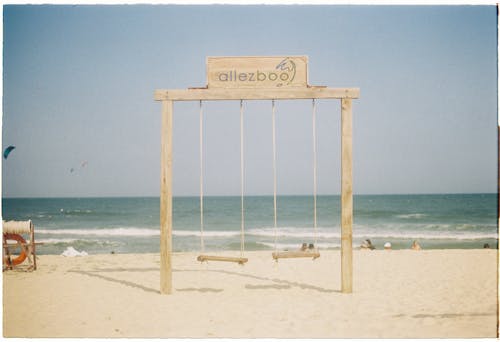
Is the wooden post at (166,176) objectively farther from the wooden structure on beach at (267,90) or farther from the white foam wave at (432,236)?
the white foam wave at (432,236)

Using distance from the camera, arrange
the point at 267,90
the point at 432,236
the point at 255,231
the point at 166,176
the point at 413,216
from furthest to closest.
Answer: the point at 413,216 → the point at 255,231 → the point at 432,236 → the point at 166,176 → the point at 267,90

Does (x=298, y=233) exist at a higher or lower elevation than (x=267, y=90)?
lower

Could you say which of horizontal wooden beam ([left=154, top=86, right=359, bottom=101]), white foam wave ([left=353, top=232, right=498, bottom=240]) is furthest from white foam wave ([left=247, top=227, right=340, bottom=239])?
horizontal wooden beam ([left=154, top=86, right=359, bottom=101])

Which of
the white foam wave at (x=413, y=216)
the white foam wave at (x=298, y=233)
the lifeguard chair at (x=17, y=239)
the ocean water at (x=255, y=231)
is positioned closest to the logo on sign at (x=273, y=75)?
the lifeguard chair at (x=17, y=239)

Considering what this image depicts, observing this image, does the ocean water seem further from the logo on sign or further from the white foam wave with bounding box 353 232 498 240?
the logo on sign

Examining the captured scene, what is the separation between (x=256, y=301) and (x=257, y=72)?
284cm

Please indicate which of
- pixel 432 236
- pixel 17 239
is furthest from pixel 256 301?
pixel 432 236

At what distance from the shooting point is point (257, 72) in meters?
5.52

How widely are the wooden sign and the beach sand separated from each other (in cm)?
228

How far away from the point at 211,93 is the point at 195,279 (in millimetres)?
3111

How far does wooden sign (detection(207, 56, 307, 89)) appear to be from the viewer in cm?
550

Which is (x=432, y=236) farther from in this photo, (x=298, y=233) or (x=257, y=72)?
(x=257, y=72)

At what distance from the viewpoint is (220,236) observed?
1995 cm

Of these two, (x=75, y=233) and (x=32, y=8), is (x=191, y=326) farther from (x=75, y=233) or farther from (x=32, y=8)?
(x=75, y=233)
